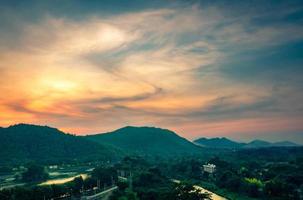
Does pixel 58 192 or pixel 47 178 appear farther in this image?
pixel 47 178

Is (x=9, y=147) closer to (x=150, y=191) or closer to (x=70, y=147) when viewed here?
(x=70, y=147)

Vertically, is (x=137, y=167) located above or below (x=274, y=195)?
above

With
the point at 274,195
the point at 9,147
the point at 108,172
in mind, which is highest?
the point at 9,147

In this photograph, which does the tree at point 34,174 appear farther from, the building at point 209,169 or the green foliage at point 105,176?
the building at point 209,169

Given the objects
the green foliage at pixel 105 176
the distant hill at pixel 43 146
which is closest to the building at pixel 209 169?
the green foliage at pixel 105 176

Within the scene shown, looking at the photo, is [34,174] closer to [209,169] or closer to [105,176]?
[105,176]

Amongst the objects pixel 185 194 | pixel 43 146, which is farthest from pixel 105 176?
pixel 43 146

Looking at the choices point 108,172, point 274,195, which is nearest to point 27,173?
point 108,172

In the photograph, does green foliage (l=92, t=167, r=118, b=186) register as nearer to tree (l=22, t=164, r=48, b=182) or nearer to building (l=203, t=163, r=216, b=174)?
tree (l=22, t=164, r=48, b=182)
